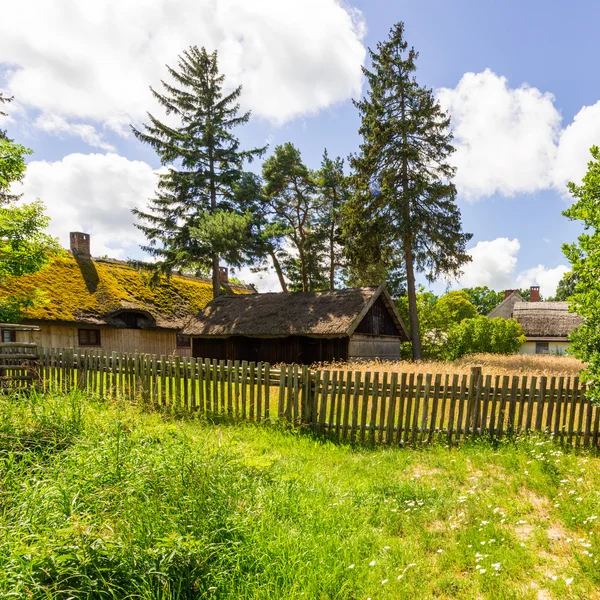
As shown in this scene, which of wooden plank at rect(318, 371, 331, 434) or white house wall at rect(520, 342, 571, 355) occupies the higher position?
wooden plank at rect(318, 371, 331, 434)

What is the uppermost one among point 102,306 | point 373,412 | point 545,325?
point 102,306

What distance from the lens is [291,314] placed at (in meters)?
18.8

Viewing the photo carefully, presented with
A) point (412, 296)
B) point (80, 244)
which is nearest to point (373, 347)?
point (412, 296)

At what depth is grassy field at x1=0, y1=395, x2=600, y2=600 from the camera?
8.90 ft

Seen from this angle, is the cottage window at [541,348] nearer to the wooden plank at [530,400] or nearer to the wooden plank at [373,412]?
the wooden plank at [530,400]

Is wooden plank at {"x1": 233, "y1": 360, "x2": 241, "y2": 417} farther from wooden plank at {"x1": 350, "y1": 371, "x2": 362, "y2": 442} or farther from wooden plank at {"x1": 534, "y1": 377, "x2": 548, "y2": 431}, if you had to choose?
wooden plank at {"x1": 534, "y1": 377, "x2": 548, "y2": 431}

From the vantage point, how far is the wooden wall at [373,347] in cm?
1776

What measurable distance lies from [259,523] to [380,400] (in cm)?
496

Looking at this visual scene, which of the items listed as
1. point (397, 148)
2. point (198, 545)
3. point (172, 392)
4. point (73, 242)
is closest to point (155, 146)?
point (73, 242)

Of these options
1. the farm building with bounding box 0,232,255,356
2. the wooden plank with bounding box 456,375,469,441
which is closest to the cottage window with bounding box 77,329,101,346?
the farm building with bounding box 0,232,255,356

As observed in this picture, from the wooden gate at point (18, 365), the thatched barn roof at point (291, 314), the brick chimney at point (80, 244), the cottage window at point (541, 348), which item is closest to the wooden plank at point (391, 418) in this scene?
the wooden gate at point (18, 365)

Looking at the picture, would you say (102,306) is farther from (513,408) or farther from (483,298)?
(483,298)

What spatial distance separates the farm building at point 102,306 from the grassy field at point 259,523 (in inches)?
617

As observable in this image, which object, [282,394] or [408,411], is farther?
[282,394]
